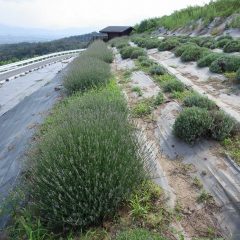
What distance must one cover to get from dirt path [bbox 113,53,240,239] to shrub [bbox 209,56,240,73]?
4072mm

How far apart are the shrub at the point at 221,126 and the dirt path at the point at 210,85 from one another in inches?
22.8

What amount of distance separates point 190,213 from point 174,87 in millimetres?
4949

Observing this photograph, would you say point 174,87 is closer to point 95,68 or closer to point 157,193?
point 95,68

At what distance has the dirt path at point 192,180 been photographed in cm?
371

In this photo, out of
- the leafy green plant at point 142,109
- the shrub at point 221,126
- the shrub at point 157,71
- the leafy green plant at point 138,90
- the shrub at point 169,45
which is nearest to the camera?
the shrub at point 221,126

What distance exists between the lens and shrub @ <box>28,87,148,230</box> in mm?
3602

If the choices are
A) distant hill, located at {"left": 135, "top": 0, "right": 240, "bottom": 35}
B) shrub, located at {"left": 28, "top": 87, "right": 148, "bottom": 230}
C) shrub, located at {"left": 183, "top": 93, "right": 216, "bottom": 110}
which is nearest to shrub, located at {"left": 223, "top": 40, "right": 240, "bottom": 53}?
shrub, located at {"left": 183, "top": 93, "right": 216, "bottom": 110}

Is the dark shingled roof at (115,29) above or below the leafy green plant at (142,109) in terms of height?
below

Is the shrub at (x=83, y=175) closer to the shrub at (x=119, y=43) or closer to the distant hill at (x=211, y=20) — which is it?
the distant hill at (x=211, y=20)

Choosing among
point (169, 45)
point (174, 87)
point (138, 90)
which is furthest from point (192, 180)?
point (169, 45)

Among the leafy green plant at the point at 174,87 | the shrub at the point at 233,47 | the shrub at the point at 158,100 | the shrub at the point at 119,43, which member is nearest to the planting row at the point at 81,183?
the shrub at the point at 158,100

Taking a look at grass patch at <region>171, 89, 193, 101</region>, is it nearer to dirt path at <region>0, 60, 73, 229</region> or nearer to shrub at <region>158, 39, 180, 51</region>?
dirt path at <region>0, 60, 73, 229</region>

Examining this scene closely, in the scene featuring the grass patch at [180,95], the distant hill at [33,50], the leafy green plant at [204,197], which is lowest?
the distant hill at [33,50]

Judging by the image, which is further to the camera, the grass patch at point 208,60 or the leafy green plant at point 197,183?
the grass patch at point 208,60
